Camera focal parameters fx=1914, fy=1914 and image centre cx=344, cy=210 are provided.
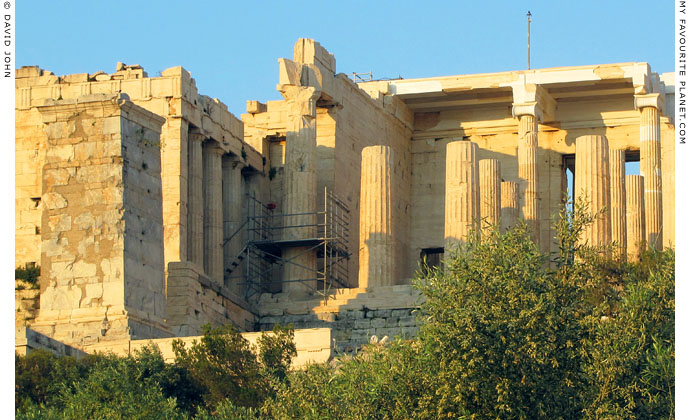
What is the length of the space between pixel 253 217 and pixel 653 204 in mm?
11485

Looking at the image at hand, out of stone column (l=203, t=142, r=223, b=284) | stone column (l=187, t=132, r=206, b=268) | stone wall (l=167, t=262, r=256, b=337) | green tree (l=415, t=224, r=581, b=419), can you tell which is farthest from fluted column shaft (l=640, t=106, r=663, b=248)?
green tree (l=415, t=224, r=581, b=419)

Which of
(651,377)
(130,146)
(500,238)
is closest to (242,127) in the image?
(130,146)

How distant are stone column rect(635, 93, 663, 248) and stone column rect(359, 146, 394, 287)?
25.5 feet

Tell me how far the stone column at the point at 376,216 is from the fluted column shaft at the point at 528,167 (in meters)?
4.96

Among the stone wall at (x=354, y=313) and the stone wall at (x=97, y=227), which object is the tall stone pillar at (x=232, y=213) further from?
the stone wall at (x=97, y=227)

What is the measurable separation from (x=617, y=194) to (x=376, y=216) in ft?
22.8

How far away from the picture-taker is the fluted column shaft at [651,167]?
179 ft

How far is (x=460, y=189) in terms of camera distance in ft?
170

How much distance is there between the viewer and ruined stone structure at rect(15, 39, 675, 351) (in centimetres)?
4262

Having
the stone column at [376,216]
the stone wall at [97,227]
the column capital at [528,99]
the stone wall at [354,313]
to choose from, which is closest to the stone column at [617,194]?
the column capital at [528,99]

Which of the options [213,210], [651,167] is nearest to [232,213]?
[213,210]

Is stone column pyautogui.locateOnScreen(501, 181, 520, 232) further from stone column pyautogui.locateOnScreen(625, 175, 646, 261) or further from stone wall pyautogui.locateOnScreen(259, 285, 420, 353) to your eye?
stone wall pyautogui.locateOnScreen(259, 285, 420, 353)

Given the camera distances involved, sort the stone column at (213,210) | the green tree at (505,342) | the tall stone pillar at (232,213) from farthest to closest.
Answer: the tall stone pillar at (232,213), the stone column at (213,210), the green tree at (505,342)

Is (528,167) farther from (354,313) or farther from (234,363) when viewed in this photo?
(234,363)
